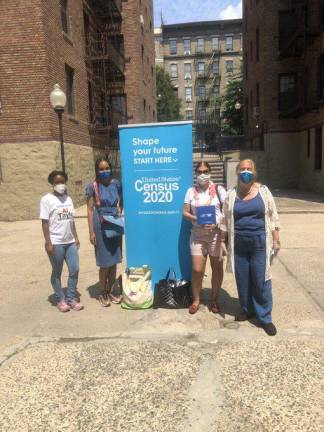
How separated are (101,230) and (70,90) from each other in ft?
39.8

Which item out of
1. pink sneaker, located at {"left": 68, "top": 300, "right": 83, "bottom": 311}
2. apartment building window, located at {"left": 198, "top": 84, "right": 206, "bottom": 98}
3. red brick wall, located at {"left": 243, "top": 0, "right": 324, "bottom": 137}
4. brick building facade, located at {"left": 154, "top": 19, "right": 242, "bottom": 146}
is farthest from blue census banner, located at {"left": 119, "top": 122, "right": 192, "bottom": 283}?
apartment building window, located at {"left": 198, "top": 84, "right": 206, "bottom": 98}

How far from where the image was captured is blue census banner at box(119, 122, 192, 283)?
4.82 m

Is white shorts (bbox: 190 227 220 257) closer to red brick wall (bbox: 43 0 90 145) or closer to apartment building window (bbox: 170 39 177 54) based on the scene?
red brick wall (bbox: 43 0 90 145)

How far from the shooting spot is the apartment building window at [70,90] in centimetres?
1501

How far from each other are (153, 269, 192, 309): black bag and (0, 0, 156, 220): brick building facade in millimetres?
9195

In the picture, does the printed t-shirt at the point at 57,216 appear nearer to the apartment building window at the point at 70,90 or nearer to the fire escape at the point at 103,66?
the apartment building window at the point at 70,90

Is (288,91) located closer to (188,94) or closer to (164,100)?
(164,100)

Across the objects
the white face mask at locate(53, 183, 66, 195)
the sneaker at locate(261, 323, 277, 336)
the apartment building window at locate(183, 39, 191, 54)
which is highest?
the apartment building window at locate(183, 39, 191, 54)

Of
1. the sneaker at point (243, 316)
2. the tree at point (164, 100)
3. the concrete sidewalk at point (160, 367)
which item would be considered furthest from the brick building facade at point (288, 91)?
the tree at point (164, 100)

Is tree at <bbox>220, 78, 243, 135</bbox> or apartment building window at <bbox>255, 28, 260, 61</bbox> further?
tree at <bbox>220, 78, 243, 135</bbox>

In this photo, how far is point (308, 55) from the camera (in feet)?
64.2

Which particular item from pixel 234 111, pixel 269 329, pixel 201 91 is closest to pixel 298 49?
pixel 269 329

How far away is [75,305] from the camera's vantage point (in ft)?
16.3

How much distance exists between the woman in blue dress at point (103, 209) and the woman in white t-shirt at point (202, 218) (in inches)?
36.3
